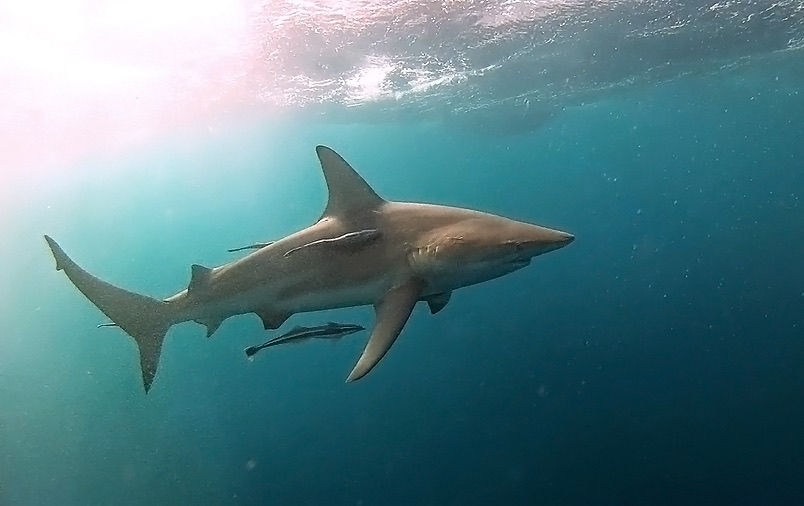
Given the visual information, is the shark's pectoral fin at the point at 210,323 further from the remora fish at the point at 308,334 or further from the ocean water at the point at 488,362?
the ocean water at the point at 488,362

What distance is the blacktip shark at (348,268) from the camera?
4.85 m

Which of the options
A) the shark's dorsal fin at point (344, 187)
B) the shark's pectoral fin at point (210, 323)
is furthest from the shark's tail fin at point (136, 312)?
the shark's dorsal fin at point (344, 187)

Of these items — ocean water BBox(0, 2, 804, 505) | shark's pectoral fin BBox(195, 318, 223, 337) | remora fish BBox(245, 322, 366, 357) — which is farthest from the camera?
ocean water BBox(0, 2, 804, 505)

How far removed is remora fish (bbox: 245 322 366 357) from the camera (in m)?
6.57

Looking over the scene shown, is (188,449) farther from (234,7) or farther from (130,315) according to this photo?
(130,315)

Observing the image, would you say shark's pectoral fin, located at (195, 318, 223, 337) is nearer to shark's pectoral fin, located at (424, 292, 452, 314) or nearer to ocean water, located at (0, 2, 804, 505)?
shark's pectoral fin, located at (424, 292, 452, 314)

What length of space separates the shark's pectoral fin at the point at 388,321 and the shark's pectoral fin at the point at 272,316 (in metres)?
0.89

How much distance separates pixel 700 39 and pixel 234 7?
16809 millimetres

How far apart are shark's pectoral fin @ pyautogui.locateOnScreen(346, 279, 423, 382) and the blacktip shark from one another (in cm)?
1

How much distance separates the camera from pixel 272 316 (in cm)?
555

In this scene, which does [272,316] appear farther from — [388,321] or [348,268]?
[388,321]

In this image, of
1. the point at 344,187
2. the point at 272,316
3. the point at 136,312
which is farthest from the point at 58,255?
the point at 344,187

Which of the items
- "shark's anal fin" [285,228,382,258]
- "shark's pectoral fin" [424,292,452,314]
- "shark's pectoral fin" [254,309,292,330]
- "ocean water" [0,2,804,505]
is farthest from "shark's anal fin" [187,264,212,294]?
"ocean water" [0,2,804,505]

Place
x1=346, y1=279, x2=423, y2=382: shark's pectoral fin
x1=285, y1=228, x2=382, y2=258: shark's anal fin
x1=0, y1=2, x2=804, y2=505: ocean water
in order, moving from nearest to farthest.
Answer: x1=346, y1=279, x2=423, y2=382: shark's pectoral fin
x1=285, y1=228, x2=382, y2=258: shark's anal fin
x1=0, y1=2, x2=804, y2=505: ocean water
